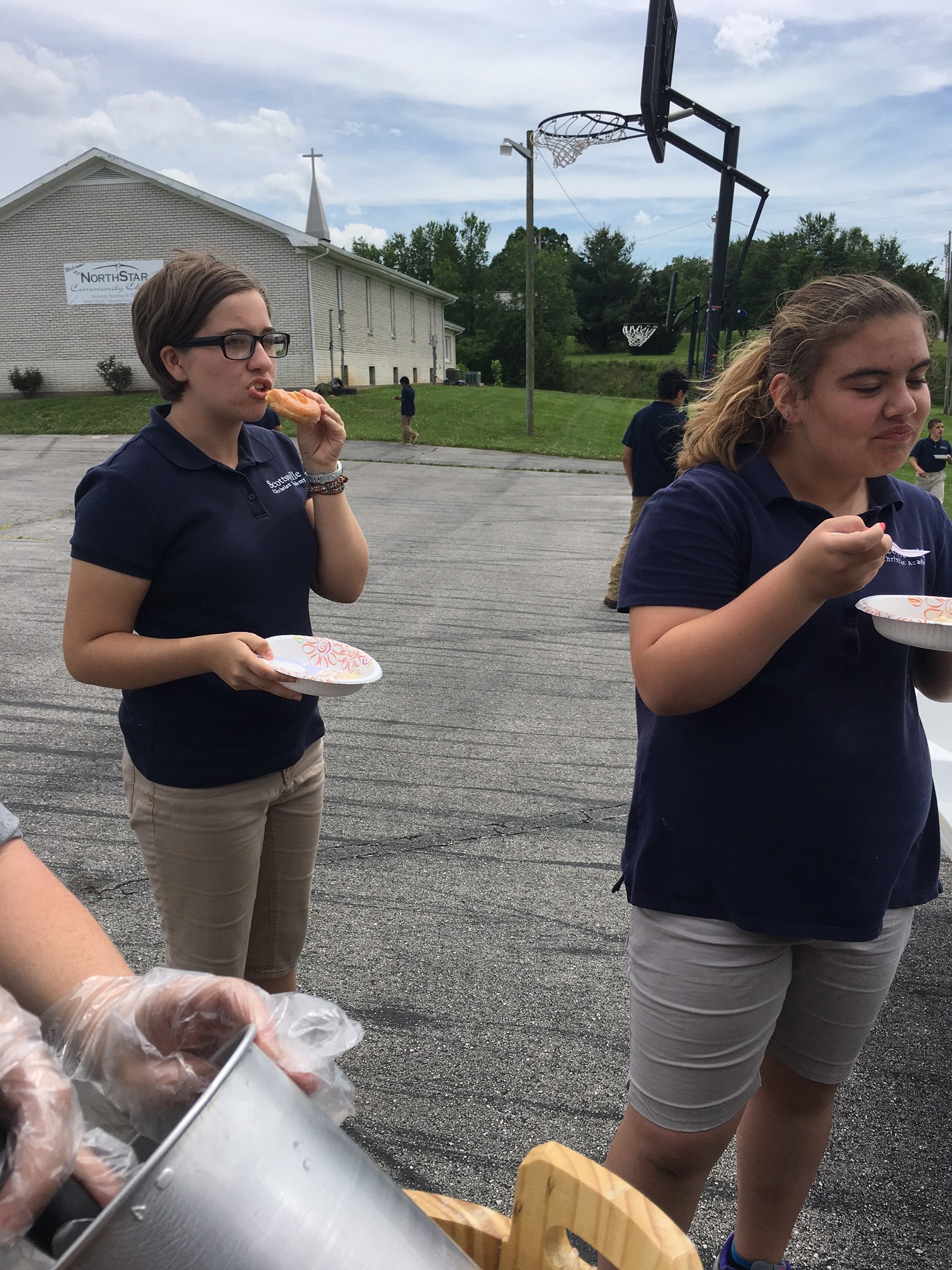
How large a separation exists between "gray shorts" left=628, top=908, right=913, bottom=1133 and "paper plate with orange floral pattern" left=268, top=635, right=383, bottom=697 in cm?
75

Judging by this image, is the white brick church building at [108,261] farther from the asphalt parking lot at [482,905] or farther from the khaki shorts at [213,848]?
the khaki shorts at [213,848]

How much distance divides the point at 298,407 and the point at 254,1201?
6.34 feet

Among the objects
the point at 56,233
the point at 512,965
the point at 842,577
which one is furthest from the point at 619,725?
the point at 56,233

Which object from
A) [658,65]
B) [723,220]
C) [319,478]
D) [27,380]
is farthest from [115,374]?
[319,478]

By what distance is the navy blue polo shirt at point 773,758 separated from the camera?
156cm

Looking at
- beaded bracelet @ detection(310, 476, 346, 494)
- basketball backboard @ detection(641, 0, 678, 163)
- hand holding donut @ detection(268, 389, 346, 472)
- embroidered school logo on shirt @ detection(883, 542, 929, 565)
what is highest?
basketball backboard @ detection(641, 0, 678, 163)

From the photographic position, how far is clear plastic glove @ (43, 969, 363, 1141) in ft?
2.64

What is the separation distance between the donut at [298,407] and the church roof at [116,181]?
89.6ft

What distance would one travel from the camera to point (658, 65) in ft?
25.1

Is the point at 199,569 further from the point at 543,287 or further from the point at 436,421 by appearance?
the point at 543,287

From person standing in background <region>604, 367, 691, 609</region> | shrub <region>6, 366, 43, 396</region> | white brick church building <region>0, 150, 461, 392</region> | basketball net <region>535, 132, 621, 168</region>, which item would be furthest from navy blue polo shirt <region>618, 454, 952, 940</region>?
shrub <region>6, 366, 43, 396</region>

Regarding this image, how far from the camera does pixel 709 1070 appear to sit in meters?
1.63

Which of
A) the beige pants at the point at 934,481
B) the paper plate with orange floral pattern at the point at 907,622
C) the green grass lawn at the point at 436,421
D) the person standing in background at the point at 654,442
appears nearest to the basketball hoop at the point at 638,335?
the green grass lawn at the point at 436,421

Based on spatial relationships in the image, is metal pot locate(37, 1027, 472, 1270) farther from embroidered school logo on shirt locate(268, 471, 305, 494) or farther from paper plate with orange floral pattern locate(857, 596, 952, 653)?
embroidered school logo on shirt locate(268, 471, 305, 494)
